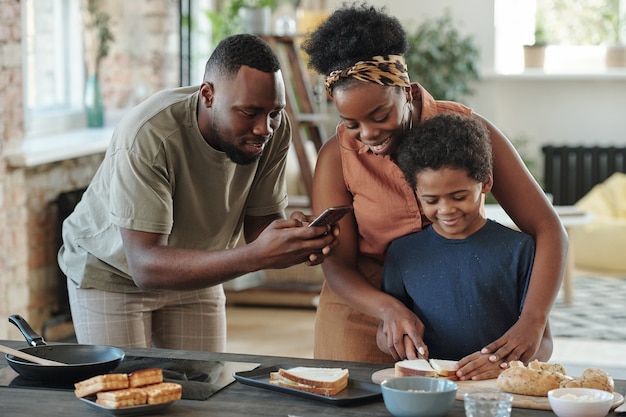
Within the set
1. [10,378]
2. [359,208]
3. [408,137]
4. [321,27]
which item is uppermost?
[321,27]

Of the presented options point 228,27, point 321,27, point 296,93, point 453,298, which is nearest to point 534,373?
point 453,298

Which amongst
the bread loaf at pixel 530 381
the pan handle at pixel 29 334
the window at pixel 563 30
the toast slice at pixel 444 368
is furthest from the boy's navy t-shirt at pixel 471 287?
the window at pixel 563 30

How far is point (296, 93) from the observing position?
247 inches

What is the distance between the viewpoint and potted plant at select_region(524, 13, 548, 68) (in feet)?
27.5

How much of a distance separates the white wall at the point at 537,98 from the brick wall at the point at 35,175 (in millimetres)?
2624

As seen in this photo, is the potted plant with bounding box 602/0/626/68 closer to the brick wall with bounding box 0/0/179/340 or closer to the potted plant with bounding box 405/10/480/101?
the potted plant with bounding box 405/10/480/101

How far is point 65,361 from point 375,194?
79 centimetres

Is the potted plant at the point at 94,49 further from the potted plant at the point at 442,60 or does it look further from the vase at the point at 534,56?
the vase at the point at 534,56

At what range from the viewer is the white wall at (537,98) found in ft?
27.1

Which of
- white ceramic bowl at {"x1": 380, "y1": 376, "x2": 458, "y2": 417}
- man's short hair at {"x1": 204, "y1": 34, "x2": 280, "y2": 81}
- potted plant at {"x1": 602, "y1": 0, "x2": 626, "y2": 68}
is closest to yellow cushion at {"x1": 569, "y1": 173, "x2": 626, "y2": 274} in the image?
potted plant at {"x1": 602, "y1": 0, "x2": 626, "y2": 68}

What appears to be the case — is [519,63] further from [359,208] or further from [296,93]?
[359,208]

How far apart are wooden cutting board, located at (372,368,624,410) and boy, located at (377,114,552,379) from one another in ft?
0.61

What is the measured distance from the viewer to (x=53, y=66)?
17.9ft

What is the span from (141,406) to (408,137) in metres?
0.85
